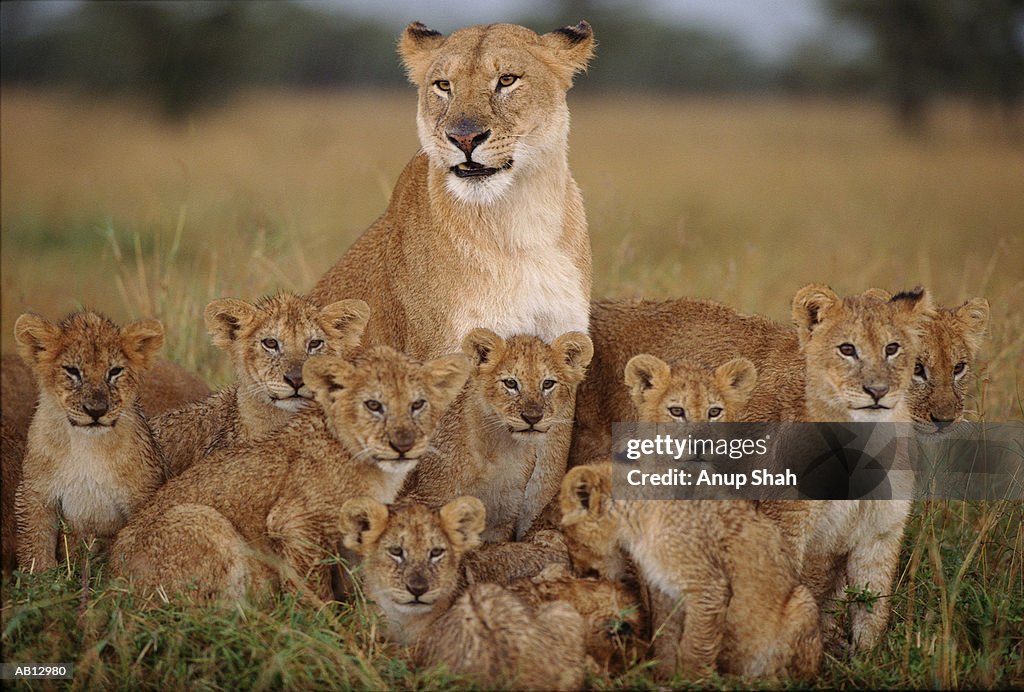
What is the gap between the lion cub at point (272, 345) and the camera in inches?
246

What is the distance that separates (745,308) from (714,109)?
3016 centimetres

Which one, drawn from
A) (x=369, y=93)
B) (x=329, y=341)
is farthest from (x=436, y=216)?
(x=369, y=93)

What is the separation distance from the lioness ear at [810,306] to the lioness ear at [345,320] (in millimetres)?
2129

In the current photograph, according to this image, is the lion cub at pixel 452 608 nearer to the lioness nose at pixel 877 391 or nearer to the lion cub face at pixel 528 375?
the lion cub face at pixel 528 375

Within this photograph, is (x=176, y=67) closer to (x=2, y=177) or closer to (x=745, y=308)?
(x=2, y=177)

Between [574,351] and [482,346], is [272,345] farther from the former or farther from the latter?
[574,351]

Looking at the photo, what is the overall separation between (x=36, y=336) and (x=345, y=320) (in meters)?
1.47

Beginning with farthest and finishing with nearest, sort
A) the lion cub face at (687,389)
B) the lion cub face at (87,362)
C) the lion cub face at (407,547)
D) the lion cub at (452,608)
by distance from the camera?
the lion cub face at (87,362)
the lion cub face at (687,389)
the lion cub face at (407,547)
the lion cub at (452,608)

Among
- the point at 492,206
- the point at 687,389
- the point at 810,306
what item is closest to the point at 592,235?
the point at 492,206

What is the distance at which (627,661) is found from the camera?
5.28 meters

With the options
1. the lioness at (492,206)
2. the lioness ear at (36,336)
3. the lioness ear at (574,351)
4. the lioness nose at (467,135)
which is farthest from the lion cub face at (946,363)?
the lioness ear at (36,336)

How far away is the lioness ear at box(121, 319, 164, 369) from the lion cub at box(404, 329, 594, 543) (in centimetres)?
139

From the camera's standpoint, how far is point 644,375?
582 cm

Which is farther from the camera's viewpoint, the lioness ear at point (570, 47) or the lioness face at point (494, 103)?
the lioness ear at point (570, 47)
